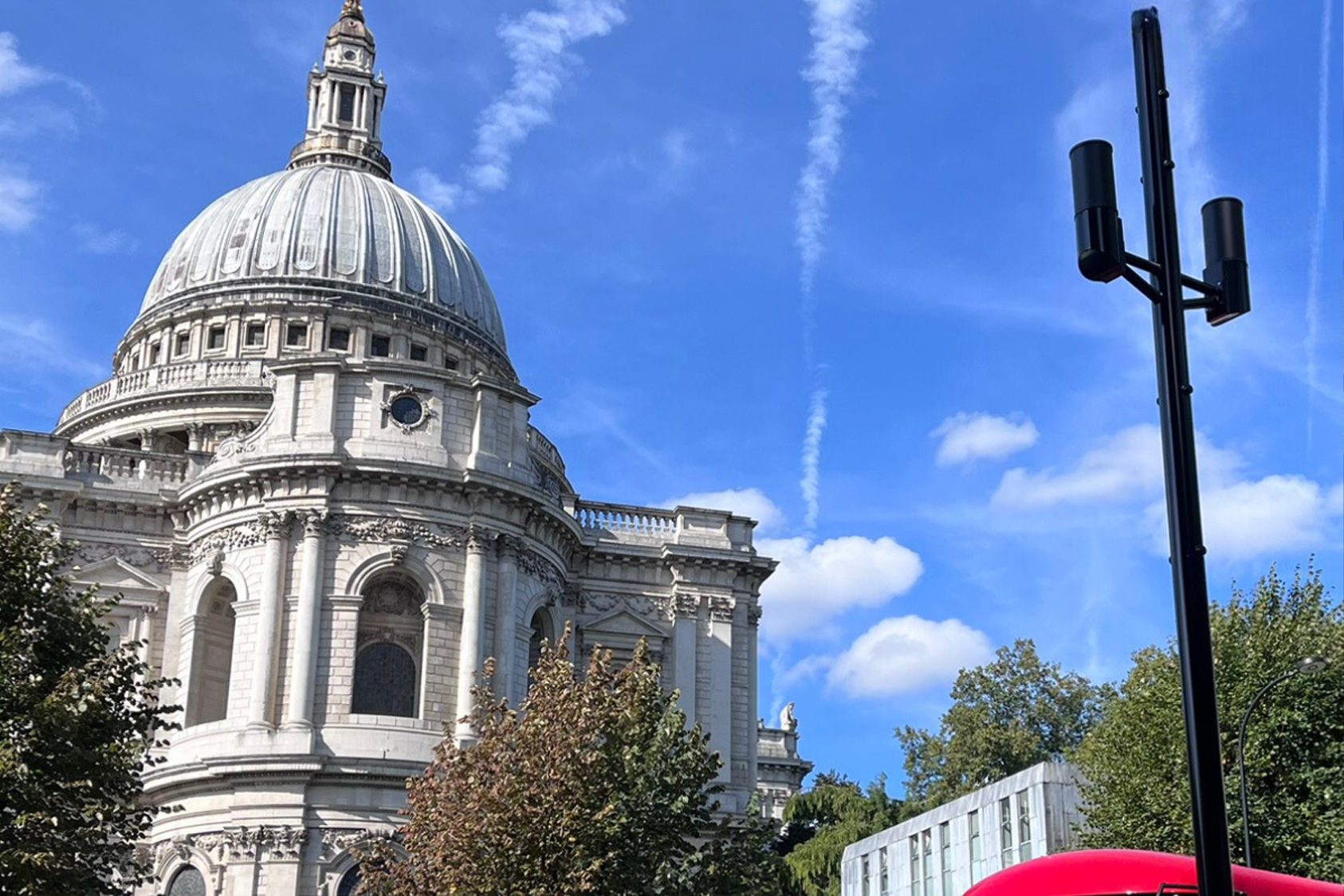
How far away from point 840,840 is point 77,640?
38.8 meters

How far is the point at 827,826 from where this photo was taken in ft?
221

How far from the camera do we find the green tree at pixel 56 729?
27.2 m

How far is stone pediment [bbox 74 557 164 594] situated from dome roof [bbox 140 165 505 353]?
1753 cm

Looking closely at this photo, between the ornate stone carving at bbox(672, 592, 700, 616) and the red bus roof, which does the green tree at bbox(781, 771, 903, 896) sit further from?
the red bus roof

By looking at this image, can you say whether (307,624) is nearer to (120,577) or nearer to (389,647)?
(389,647)

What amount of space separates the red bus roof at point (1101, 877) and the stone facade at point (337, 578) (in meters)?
27.9

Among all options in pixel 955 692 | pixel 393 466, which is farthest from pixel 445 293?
pixel 955 692

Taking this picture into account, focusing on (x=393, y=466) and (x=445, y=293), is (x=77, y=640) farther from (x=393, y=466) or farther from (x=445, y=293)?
(x=445, y=293)

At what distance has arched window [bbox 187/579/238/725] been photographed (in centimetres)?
5009

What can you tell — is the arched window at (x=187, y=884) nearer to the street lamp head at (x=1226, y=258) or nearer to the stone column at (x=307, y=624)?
the stone column at (x=307, y=624)

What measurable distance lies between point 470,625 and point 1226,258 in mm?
40525

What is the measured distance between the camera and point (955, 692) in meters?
71.2

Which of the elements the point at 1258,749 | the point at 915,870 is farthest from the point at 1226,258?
the point at 915,870

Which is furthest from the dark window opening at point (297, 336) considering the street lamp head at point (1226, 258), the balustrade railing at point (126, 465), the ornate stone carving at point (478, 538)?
the street lamp head at point (1226, 258)
